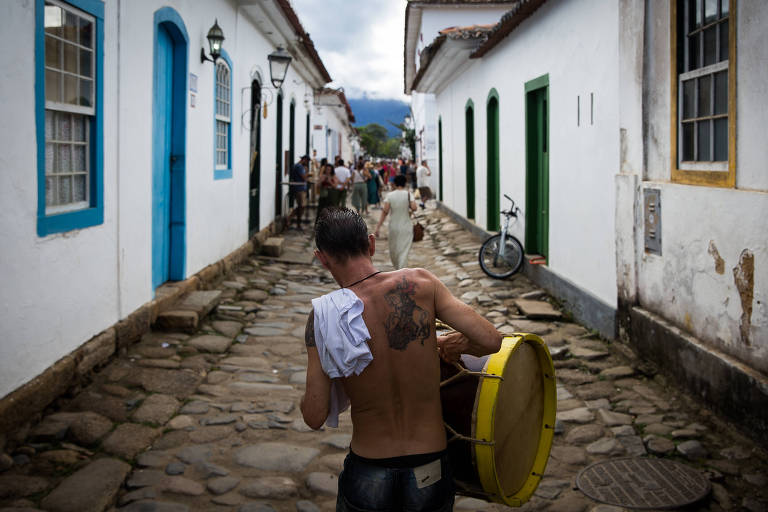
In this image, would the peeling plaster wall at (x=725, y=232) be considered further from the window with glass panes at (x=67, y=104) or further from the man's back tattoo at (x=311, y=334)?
the window with glass panes at (x=67, y=104)

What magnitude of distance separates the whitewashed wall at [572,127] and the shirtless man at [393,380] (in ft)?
16.0

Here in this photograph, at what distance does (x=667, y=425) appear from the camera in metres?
4.94

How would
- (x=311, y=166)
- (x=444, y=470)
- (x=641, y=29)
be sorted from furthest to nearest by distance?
(x=311, y=166)
(x=641, y=29)
(x=444, y=470)

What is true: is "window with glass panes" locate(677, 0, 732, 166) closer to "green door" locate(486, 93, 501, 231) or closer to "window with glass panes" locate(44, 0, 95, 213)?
"window with glass panes" locate(44, 0, 95, 213)

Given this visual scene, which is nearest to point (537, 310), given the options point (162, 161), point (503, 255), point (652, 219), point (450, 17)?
point (652, 219)

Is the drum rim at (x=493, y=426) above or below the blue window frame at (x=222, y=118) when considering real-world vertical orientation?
below

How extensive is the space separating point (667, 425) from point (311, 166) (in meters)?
18.4

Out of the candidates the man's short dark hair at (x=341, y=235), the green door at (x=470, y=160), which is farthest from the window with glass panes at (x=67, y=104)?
the green door at (x=470, y=160)

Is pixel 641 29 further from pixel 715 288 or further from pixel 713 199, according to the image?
pixel 715 288

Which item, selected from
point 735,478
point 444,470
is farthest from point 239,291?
point 444,470

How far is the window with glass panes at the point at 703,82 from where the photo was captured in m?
5.20

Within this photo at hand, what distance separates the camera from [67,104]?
17.4 feet

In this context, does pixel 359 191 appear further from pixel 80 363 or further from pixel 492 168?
pixel 80 363

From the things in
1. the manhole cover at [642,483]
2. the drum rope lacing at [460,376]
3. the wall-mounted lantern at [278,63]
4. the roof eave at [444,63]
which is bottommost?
the manhole cover at [642,483]
